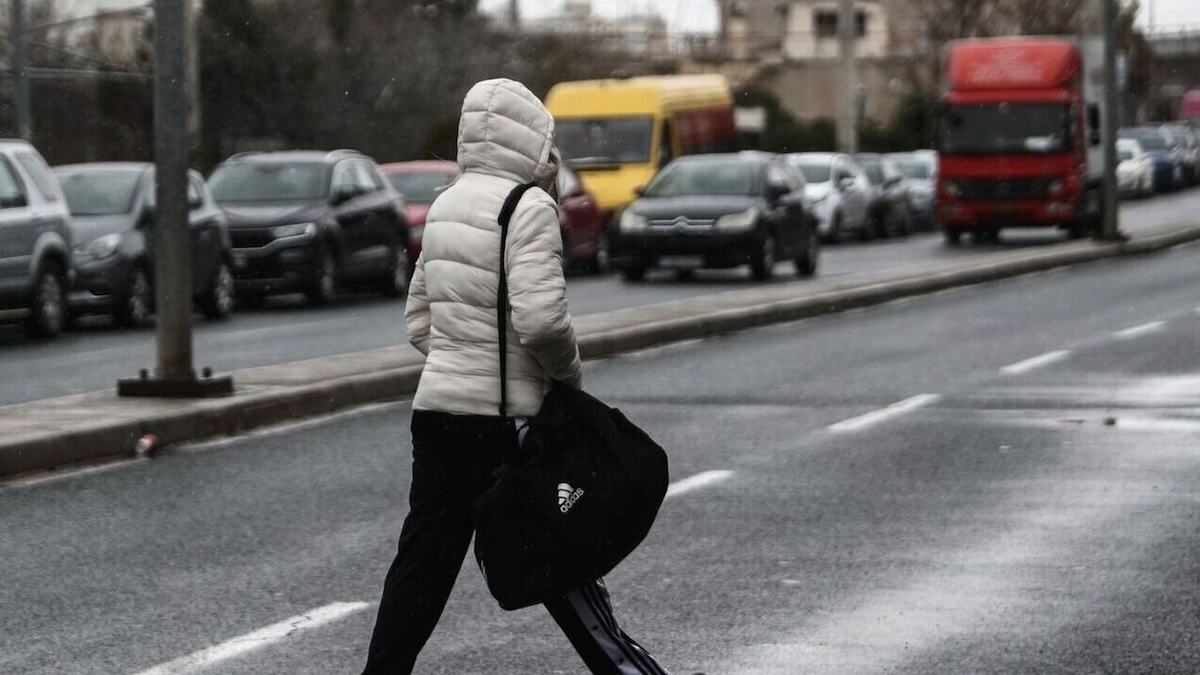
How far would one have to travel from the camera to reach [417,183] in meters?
30.5

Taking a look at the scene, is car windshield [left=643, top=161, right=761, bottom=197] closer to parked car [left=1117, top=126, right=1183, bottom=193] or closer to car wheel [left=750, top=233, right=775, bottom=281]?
car wheel [left=750, top=233, right=775, bottom=281]

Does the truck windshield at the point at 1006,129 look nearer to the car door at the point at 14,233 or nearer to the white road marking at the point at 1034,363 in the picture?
the white road marking at the point at 1034,363

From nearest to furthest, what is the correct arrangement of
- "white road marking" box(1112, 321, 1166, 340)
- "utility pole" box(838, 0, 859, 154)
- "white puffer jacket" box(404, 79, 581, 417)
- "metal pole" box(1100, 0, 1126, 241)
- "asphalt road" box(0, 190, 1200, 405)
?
1. "white puffer jacket" box(404, 79, 581, 417)
2. "asphalt road" box(0, 190, 1200, 405)
3. "white road marking" box(1112, 321, 1166, 340)
4. "metal pole" box(1100, 0, 1126, 241)
5. "utility pole" box(838, 0, 859, 154)

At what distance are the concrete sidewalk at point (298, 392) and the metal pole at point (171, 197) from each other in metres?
0.37

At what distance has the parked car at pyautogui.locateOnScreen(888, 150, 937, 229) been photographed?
48.3m

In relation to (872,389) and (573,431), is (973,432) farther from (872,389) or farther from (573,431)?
(573,431)

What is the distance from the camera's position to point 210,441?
12.1 metres

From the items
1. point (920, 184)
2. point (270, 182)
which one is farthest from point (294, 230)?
point (920, 184)

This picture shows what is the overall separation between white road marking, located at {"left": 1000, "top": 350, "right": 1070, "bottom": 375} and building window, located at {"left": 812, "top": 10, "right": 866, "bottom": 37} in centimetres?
10065

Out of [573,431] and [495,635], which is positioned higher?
[573,431]

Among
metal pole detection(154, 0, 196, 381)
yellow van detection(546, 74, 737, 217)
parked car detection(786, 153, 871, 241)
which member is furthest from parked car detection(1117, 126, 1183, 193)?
metal pole detection(154, 0, 196, 381)

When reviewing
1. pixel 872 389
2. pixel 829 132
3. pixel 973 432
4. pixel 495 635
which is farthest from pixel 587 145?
pixel 829 132

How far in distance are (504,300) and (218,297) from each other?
18.5 metres

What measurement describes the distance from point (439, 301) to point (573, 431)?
0.48 meters
